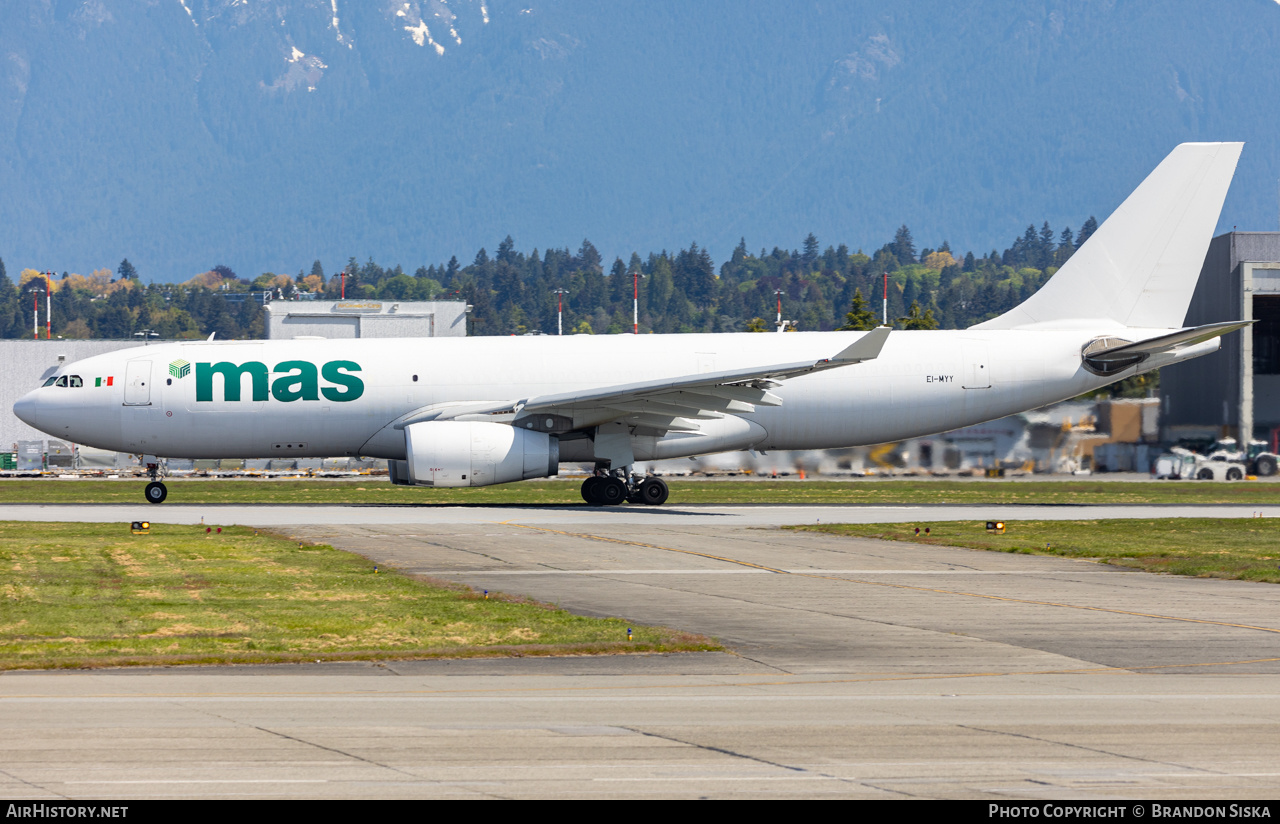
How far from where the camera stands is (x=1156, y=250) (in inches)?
1399

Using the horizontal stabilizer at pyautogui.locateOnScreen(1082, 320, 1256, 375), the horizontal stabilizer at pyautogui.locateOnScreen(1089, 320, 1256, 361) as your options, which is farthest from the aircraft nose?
the horizontal stabilizer at pyautogui.locateOnScreen(1089, 320, 1256, 361)

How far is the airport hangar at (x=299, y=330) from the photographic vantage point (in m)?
74.6

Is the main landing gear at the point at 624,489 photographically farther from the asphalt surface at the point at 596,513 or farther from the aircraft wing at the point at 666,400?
the aircraft wing at the point at 666,400

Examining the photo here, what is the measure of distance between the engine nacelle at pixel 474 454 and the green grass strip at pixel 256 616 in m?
9.33

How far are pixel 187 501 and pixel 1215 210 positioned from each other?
96.8 feet

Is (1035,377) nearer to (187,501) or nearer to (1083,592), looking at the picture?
(1083,592)

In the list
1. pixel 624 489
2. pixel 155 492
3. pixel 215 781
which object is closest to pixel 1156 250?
pixel 624 489

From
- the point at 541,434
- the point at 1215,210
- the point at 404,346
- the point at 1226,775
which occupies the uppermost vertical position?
the point at 1215,210

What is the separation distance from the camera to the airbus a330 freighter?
110 feet

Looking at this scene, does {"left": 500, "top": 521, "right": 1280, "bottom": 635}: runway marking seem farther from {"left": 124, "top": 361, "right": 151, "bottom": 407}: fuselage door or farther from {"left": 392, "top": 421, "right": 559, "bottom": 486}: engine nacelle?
{"left": 124, "top": 361, "right": 151, "bottom": 407}: fuselage door

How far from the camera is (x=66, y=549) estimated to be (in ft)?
74.7

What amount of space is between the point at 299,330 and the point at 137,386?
41.9 m
